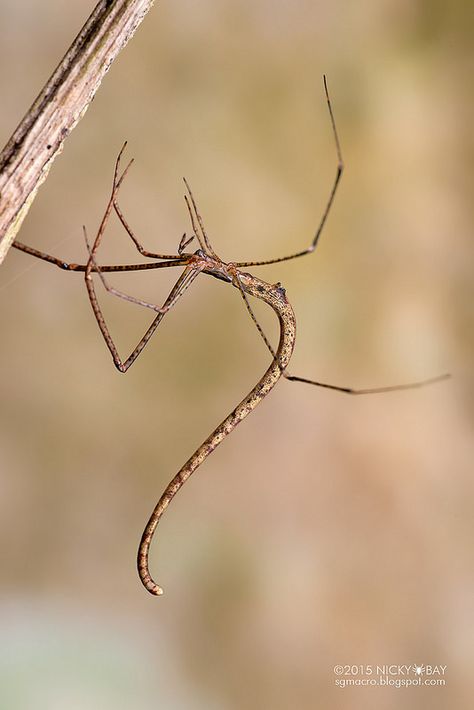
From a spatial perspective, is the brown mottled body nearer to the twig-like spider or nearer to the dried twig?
the twig-like spider

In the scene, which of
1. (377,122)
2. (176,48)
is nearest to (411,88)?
(377,122)

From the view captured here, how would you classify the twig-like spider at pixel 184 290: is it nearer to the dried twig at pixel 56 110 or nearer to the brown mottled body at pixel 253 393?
the brown mottled body at pixel 253 393

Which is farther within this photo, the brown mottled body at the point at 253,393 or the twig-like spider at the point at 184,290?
the brown mottled body at the point at 253,393

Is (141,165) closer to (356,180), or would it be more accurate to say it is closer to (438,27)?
(356,180)

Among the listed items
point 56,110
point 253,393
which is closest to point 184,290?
point 253,393

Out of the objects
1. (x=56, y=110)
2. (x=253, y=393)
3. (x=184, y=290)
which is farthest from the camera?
(x=253, y=393)

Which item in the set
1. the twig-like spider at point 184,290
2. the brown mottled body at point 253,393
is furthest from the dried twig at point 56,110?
the brown mottled body at point 253,393

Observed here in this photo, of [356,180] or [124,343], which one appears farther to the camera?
[356,180]

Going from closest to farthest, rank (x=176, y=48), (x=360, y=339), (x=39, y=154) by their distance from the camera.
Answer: (x=39, y=154)
(x=176, y=48)
(x=360, y=339)

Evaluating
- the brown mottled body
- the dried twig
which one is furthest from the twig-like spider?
the dried twig

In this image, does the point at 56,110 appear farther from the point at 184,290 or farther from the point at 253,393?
the point at 253,393

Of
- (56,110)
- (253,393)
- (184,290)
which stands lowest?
(253,393)
